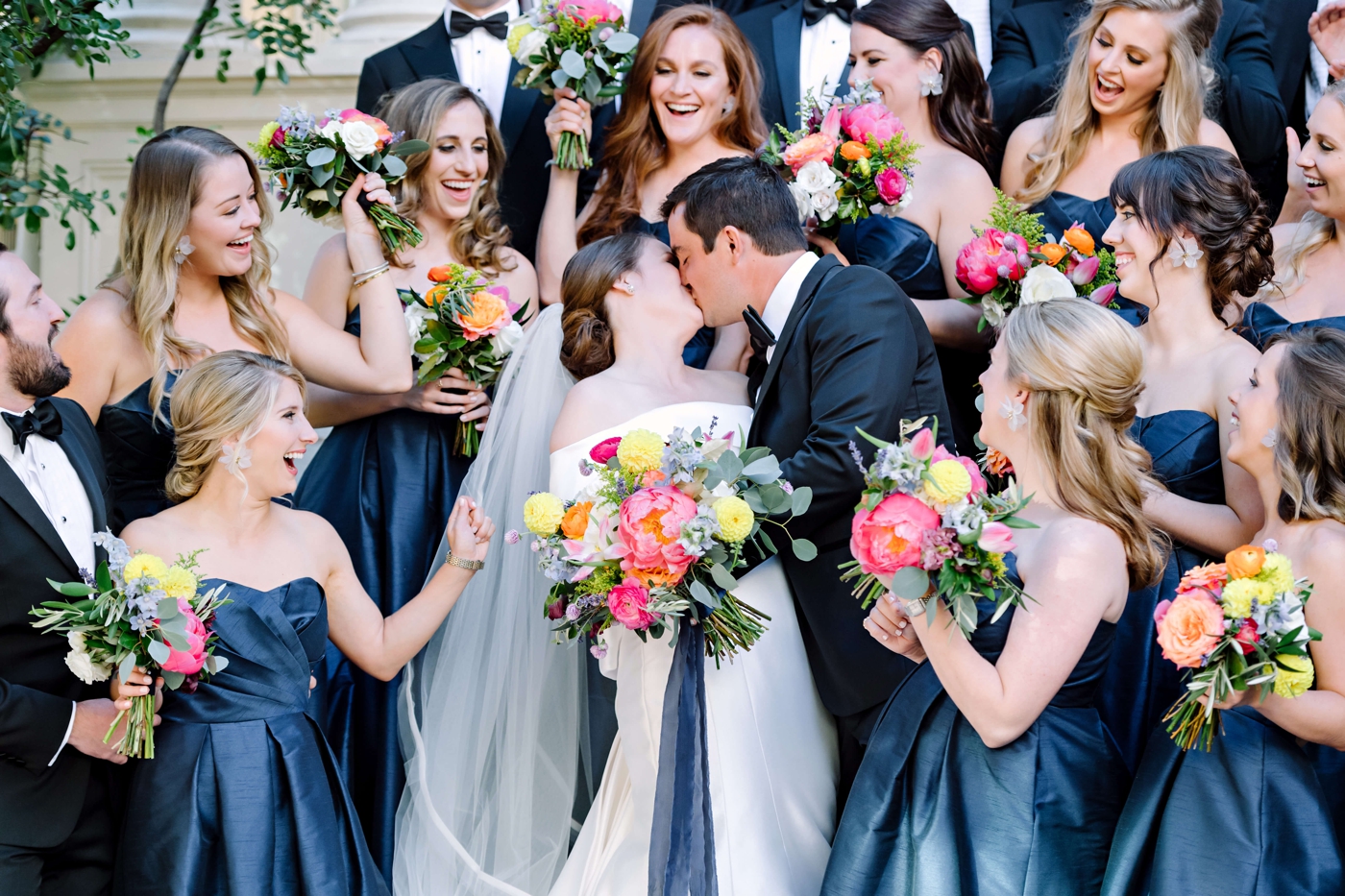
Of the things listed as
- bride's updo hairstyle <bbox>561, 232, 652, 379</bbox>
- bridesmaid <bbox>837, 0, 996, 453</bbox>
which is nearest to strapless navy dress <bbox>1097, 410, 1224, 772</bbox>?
bridesmaid <bbox>837, 0, 996, 453</bbox>

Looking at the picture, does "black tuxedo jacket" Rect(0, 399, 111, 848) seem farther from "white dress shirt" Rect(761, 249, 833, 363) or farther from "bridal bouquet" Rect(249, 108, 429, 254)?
"white dress shirt" Rect(761, 249, 833, 363)

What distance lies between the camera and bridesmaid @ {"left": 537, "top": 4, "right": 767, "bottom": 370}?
5535 mm

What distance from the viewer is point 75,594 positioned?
3621 millimetres

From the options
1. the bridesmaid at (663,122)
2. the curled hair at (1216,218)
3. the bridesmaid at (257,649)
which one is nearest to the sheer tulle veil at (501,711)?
the bridesmaid at (257,649)

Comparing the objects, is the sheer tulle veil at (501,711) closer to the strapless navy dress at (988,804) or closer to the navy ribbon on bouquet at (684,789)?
the navy ribbon on bouquet at (684,789)

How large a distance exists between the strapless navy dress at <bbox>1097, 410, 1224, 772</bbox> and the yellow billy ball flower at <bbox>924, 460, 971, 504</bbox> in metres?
1.32

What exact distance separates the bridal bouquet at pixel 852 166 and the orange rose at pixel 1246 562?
2052 mm

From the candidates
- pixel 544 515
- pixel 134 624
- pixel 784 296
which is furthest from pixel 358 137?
pixel 134 624

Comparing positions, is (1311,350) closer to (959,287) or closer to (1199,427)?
(1199,427)

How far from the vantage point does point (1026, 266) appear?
14.7 feet

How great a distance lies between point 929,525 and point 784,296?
1489mm

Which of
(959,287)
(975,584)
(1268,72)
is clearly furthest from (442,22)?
(975,584)

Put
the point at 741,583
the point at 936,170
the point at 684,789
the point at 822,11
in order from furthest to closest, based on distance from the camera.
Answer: the point at 822,11 < the point at 936,170 < the point at 741,583 < the point at 684,789

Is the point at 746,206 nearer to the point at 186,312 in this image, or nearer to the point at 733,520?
the point at 733,520
